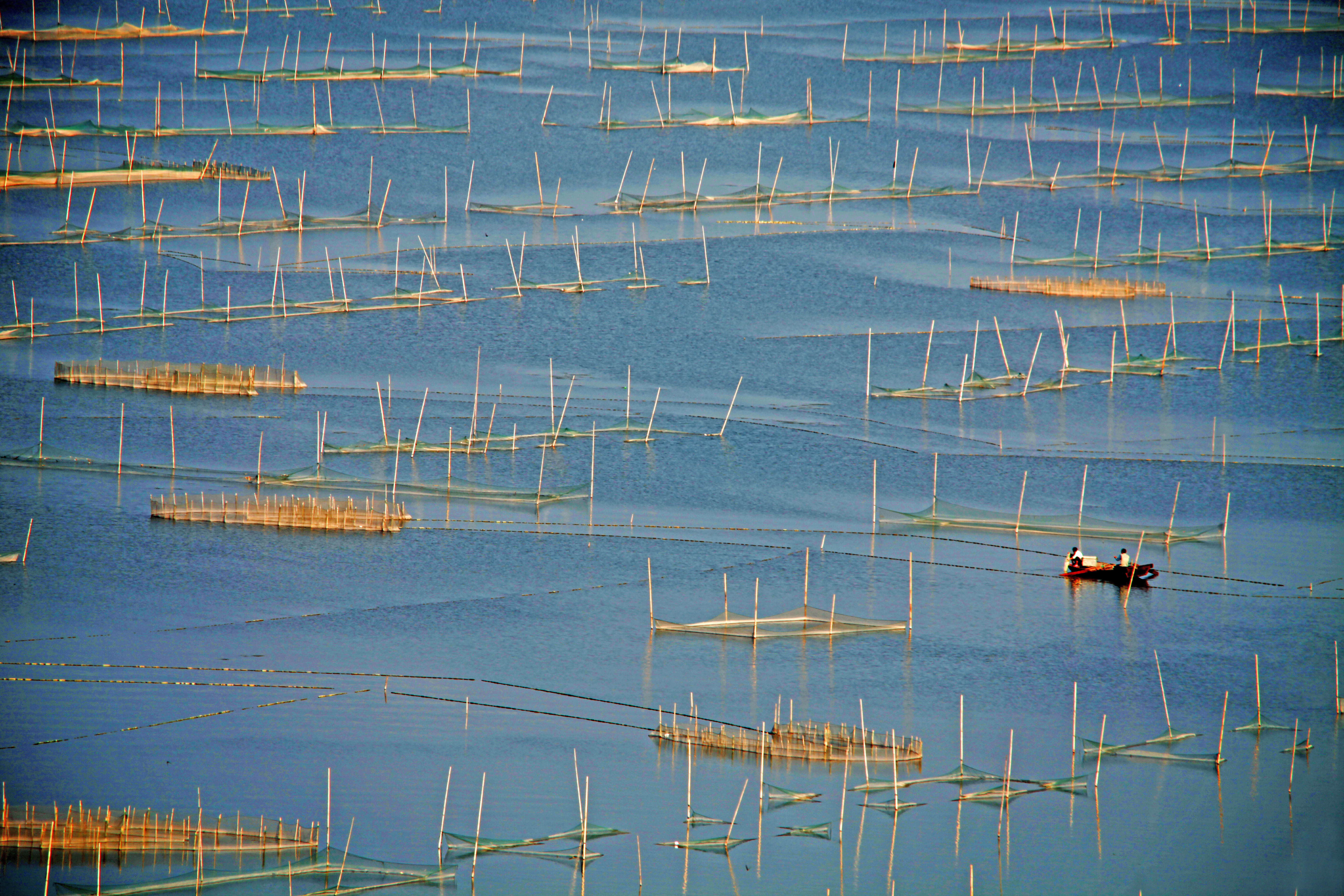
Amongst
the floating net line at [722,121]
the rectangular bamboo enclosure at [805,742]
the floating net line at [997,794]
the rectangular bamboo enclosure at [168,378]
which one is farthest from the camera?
the floating net line at [722,121]

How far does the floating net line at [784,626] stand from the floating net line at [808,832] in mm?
5563

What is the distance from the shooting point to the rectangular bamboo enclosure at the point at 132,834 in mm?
18828

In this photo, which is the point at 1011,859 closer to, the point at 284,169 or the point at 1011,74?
the point at 284,169

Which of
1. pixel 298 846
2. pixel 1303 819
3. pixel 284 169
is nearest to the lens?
pixel 298 846

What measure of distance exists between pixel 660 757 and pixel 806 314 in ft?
65.6

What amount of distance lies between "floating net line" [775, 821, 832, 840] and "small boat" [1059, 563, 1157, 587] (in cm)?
924

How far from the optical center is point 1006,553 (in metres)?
29.6

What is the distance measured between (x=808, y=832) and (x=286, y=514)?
39.1ft

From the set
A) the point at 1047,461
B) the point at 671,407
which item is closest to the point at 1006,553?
the point at 1047,461

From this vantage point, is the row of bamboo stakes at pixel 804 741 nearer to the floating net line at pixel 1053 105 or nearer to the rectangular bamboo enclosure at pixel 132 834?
the rectangular bamboo enclosure at pixel 132 834

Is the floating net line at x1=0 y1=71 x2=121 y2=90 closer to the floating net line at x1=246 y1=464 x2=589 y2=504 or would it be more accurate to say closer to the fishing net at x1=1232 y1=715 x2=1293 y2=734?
the floating net line at x1=246 y1=464 x2=589 y2=504

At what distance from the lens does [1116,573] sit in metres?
28.2

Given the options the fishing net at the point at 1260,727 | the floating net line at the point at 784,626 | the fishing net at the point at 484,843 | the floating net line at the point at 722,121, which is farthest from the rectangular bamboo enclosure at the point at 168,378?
the floating net line at the point at 722,121

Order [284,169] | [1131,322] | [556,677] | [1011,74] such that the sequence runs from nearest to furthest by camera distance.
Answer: [556,677] → [1131,322] → [284,169] → [1011,74]
